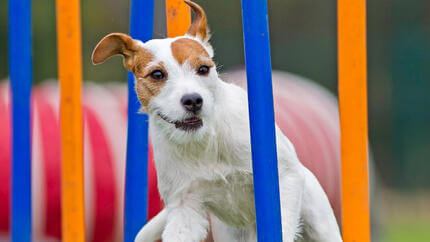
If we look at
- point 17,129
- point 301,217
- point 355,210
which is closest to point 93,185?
point 17,129

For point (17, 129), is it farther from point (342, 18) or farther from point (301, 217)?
point (342, 18)

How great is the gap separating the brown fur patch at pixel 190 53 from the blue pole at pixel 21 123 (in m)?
1.40

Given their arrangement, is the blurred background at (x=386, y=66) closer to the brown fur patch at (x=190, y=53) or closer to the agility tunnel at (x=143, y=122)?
the agility tunnel at (x=143, y=122)

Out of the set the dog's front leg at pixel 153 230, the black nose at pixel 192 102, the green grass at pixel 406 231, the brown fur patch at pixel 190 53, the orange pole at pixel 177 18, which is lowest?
the green grass at pixel 406 231

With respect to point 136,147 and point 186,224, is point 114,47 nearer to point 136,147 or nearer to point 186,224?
point 136,147

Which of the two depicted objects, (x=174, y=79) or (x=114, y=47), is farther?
(x=114, y=47)

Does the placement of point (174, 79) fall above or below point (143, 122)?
above

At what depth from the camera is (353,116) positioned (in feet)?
12.5

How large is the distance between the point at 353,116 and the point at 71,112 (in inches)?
64.8

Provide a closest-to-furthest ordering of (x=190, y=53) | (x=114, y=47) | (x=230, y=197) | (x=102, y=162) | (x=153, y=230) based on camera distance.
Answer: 1. (x=190, y=53)
2. (x=114, y=47)
3. (x=230, y=197)
4. (x=153, y=230)
5. (x=102, y=162)

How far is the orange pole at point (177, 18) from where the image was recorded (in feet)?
14.0

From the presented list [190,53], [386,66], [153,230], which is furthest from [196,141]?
[386,66]

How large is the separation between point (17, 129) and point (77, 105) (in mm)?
462

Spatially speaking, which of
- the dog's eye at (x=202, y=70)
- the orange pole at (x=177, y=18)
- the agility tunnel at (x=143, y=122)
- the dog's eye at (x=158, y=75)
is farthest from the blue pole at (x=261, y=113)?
the orange pole at (x=177, y=18)
